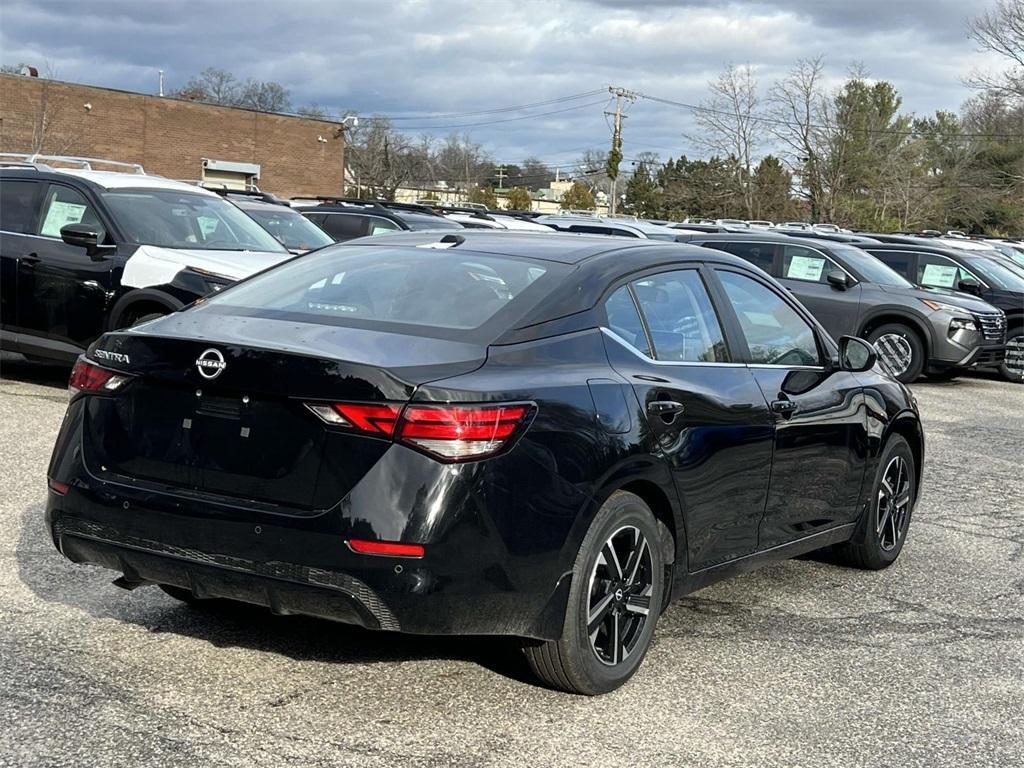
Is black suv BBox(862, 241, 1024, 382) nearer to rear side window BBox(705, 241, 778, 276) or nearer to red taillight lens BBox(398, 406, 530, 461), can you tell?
rear side window BBox(705, 241, 778, 276)

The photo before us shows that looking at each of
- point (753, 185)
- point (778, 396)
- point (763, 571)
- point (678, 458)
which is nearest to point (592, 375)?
point (678, 458)

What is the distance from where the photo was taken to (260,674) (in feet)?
14.5

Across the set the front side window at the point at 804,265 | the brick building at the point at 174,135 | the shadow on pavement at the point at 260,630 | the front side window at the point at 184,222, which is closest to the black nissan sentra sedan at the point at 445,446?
the shadow on pavement at the point at 260,630

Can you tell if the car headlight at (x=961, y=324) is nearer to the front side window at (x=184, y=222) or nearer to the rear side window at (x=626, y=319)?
the front side window at (x=184, y=222)

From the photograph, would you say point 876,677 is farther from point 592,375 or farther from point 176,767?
point 176,767

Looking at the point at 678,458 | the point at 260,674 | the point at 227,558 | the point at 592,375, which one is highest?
the point at 592,375

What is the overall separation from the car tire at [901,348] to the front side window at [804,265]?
1076mm

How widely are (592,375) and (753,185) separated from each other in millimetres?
56434

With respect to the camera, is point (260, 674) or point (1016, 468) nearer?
point (260, 674)

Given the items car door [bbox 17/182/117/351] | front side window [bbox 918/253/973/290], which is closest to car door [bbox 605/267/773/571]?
car door [bbox 17/182/117/351]

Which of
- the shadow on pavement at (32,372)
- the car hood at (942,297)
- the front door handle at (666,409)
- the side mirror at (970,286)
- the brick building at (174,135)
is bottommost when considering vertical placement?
the shadow on pavement at (32,372)

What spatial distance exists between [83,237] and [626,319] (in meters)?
6.63

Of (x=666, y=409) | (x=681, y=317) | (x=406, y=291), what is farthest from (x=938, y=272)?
(x=406, y=291)

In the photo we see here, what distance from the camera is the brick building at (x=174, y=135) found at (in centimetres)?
4431
